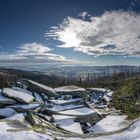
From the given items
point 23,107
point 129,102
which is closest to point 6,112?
point 23,107

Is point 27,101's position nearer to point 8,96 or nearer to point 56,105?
point 8,96

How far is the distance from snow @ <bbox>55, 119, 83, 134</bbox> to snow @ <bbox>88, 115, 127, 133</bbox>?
2.65 ft

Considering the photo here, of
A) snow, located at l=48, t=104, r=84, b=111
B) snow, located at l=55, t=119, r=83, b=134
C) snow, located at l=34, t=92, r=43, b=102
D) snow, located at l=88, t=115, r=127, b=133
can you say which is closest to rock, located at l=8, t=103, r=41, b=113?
snow, located at l=48, t=104, r=84, b=111

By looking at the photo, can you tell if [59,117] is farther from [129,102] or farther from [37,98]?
[129,102]

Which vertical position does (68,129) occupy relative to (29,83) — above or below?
below

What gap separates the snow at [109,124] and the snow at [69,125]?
81 cm

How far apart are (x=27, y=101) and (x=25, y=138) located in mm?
7014

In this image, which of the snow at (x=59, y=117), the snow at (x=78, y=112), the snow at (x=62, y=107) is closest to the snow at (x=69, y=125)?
the snow at (x=59, y=117)

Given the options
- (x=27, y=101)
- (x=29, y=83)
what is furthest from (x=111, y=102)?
(x=27, y=101)

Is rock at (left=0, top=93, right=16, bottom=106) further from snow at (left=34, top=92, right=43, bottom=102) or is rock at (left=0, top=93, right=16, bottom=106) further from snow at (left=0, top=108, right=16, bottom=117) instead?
snow at (left=34, top=92, right=43, bottom=102)

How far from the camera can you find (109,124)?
50.4 feet

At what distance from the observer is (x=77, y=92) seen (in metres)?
20.7

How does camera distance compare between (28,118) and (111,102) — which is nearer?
(28,118)

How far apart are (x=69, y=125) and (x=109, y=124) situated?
2.54 m
